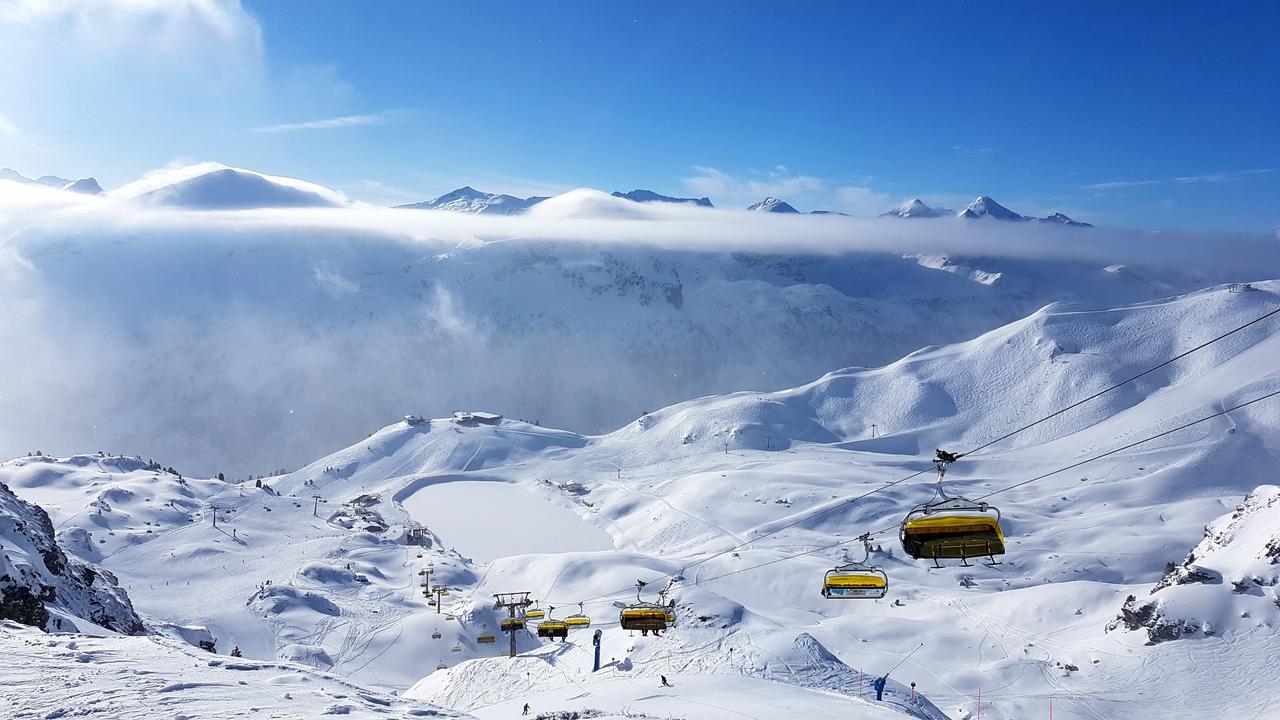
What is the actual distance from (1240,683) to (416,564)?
6777 cm

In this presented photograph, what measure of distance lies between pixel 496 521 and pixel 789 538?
148 ft

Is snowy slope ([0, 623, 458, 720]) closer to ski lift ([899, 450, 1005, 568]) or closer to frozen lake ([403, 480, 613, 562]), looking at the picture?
ski lift ([899, 450, 1005, 568])

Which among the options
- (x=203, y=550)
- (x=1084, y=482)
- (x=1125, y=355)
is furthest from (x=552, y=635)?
(x=1125, y=355)

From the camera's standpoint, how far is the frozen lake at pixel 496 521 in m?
102

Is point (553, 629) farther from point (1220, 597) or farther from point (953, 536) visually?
point (1220, 597)

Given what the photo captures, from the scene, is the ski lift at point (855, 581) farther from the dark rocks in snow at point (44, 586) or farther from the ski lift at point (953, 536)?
the dark rocks in snow at point (44, 586)

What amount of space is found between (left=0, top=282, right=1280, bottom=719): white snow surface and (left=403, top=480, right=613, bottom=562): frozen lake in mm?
1027

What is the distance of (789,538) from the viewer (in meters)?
91.2

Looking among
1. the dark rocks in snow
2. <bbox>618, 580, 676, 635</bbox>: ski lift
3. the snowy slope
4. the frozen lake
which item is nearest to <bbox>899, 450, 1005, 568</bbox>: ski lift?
the snowy slope

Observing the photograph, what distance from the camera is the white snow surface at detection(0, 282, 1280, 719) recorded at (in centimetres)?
4234

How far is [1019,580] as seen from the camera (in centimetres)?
7569

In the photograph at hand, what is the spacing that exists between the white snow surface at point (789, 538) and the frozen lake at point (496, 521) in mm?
1027

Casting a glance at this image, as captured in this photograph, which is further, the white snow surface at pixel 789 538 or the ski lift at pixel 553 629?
A: the ski lift at pixel 553 629

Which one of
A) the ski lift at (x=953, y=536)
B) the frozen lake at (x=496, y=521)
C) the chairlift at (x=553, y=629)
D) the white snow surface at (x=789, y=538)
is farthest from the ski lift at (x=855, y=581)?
the frozen lake at (x=496, y=521)
